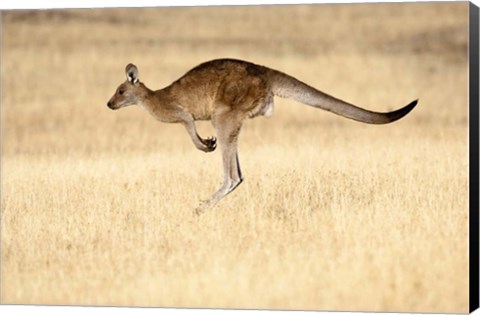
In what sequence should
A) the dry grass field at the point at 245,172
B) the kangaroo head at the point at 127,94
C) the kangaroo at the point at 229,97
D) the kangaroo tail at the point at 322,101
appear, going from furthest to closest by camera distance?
the kangaroo head at the point at 127,94, the kangaroo at the point at 229,97, the kangaroo tail at the point at 322,101, the dry grass field at the point at 245,172

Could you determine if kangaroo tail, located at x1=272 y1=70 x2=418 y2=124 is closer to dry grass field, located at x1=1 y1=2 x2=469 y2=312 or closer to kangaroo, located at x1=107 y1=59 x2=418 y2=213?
kangaroo, located at x1=107 y1=59 x2=418 y2=213

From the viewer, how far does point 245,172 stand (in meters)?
15.0

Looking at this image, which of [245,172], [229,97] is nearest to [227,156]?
[229,97]

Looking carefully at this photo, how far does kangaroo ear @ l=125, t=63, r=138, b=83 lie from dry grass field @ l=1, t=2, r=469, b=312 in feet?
1.91

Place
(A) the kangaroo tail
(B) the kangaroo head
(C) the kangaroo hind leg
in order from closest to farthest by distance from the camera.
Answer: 1. (A) the kangaroo tail
2. (C) the kangaroo hind leg
3. (B) the kangaroo head

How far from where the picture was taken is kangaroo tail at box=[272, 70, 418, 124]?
41.9ft

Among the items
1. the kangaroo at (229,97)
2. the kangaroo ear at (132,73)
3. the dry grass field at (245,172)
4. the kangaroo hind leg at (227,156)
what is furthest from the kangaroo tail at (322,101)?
the kangaroo ear at (132,73)

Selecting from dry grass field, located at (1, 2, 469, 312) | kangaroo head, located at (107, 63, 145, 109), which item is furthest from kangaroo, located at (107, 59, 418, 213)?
dry grass field, located at (1, 2, 469, 312)

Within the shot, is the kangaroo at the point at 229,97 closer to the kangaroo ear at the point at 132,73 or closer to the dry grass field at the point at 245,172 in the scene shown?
the kangaroo ear at the point at 132,73

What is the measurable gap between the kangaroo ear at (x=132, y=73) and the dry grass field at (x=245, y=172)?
583 millimetres

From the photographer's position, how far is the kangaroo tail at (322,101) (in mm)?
12766

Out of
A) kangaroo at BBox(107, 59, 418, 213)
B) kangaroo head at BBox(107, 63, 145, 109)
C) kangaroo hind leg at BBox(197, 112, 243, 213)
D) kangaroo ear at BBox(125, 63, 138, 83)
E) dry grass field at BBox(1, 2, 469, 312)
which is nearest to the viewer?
dry grass field at BBox(1, 2, 469, 312)

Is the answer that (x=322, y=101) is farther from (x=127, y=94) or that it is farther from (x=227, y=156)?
(x=127, y=94)

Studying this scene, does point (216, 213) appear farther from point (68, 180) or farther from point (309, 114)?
point (309, 114)
